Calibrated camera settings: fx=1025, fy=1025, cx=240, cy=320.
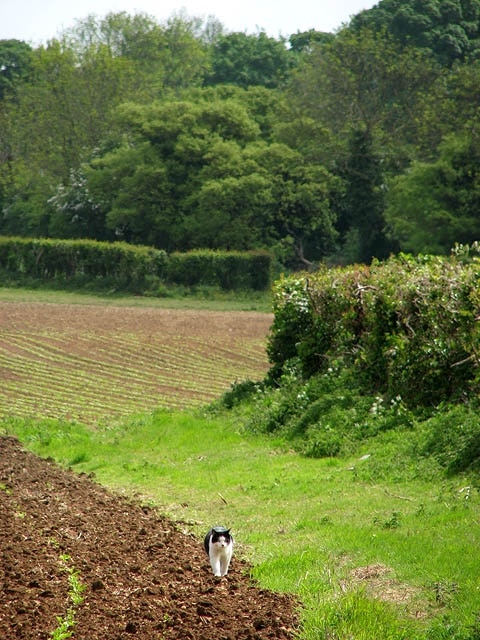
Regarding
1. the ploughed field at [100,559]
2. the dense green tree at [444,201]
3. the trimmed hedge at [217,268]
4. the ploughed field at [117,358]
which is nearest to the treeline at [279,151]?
the dense green tree at [444,201]

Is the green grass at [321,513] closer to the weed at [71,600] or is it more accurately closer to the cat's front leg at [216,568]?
the cat's front leg at [216,568]

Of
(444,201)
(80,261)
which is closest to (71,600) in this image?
(444,201)

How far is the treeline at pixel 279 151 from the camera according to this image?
160ft

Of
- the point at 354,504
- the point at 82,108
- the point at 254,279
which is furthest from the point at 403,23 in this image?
the point at 354,504

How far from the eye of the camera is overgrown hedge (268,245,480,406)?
12.8m

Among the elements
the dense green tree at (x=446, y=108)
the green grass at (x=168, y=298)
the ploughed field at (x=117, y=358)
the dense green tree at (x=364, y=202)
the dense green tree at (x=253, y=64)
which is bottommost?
the ploughed field at (x=117, y=358)

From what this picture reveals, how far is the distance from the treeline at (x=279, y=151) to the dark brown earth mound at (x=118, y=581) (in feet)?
113

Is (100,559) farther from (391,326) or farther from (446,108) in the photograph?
(446,108)

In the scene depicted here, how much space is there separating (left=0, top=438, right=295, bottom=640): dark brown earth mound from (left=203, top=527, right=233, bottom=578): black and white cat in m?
0.10

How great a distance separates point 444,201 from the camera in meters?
43.6

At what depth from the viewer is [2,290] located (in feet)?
149

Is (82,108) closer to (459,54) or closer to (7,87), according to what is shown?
(7,87)

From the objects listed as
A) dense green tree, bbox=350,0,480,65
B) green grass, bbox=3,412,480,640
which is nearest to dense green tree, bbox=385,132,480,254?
dense green tree, bbox=350,0,480,65

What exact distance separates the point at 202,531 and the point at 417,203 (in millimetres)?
35666
